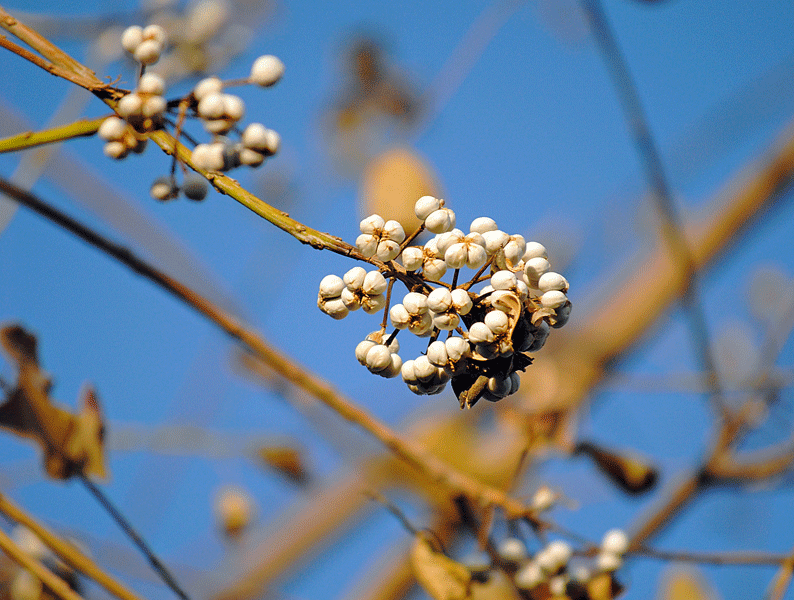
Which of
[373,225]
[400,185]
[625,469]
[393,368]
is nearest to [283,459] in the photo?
[400,185]

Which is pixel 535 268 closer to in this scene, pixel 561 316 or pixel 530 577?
pixel 561 316

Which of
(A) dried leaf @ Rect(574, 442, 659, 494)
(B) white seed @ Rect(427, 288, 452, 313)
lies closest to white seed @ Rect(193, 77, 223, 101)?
(B) white seed @ Rect(427, 288, 452, 313)

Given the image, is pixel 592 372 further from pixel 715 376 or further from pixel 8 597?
pixel 8 597

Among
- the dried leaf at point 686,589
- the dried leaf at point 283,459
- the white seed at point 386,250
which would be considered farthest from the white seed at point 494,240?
the dried leaf at point 686,589

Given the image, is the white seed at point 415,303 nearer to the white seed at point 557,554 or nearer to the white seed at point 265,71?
the white seed at point 265,71

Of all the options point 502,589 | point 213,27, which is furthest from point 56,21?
point 502,589
